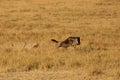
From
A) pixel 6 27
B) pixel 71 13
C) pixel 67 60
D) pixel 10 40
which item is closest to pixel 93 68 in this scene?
pixel 67 60

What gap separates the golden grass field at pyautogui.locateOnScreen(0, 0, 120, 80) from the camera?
898cm

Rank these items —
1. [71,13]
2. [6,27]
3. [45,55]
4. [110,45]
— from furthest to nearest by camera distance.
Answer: [71,13], [6,27], [110,45], [45,55]

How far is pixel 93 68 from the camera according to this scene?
9.05m

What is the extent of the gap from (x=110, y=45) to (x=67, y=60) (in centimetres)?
380

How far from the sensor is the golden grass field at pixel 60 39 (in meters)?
8.98

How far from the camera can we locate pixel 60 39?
1502 centimetres

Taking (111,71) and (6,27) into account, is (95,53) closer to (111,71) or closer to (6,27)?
(111,71)

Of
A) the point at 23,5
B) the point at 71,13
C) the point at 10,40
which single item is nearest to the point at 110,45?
the point at 10,40

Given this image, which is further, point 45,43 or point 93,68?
point 45,43

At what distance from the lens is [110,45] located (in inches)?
536

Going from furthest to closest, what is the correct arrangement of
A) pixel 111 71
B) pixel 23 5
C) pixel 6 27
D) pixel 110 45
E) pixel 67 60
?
pixel 23 5 → pixel 6 27 → pixel 110 45 → pixel 67 60 → pixel 111 71

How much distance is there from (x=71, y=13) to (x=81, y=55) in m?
14.3

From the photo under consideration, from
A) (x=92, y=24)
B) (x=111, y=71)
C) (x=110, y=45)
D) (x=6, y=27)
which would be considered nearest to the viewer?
(x=111, y=71)

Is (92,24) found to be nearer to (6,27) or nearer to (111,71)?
(6,27)
